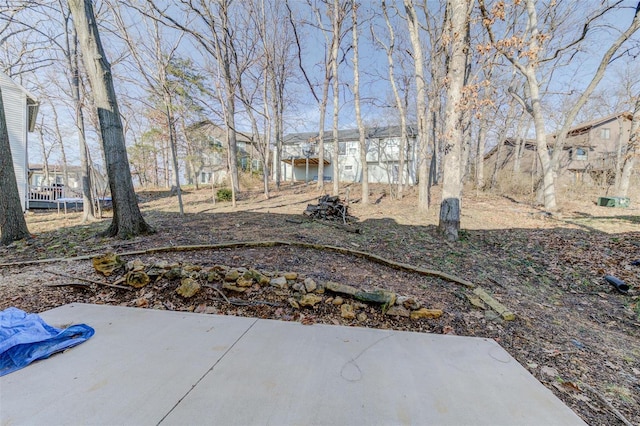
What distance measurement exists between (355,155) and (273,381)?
843 inches

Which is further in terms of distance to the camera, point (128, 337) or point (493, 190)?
point (493, 190)

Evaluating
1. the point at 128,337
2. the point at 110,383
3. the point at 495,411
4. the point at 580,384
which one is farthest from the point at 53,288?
the point at 580,384

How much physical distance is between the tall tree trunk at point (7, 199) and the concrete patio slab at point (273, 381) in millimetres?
4339

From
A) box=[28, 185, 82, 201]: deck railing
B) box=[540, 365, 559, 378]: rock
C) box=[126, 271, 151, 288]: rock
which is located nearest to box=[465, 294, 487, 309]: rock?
box=[540, 365, 559, 378]: rock

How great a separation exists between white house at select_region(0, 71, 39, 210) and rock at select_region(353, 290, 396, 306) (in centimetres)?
1382

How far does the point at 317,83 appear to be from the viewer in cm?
1232

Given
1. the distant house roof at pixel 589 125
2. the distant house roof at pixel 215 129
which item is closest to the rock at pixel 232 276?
the distant house roof at pixel 215 129

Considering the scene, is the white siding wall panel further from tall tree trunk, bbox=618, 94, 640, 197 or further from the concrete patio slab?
tall tree trunk, bbox=618, 94, 640, 197

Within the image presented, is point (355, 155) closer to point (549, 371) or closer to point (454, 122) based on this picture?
point (454, 122)

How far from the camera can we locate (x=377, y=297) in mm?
2504

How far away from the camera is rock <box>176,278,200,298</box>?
8.58 ft

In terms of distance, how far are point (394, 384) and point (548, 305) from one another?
2773 mm

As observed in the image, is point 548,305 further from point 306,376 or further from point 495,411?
point 306,376

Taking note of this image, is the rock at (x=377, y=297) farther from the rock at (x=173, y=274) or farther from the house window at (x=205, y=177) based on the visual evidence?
the house window at (x=205, y=177)
